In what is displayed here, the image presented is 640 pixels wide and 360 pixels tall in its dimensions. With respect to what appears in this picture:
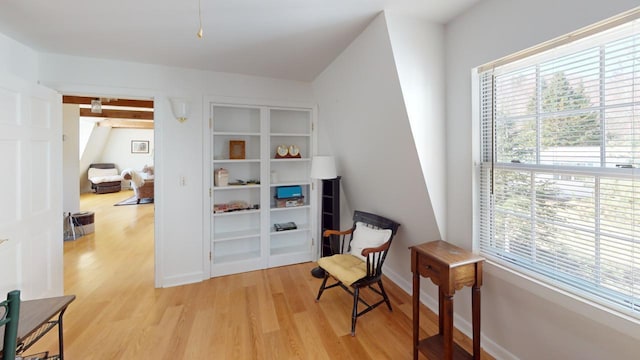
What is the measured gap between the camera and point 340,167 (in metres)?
3.21

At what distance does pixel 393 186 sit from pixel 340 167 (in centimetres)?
97

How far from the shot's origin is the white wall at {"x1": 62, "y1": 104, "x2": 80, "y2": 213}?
4734mm

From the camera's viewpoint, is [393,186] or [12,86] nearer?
[12,86]

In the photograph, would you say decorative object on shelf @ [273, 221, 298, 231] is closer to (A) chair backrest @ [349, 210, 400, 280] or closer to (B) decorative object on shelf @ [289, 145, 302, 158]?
(B) decorative object on shelf @ [289, 145, 302, 158]

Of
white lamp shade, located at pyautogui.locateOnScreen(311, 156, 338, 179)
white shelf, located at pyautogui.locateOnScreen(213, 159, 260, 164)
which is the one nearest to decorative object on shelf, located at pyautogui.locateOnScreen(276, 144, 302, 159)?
white shelf, located at pyautogui.locateOnScreen(213, 159, 260, 164)

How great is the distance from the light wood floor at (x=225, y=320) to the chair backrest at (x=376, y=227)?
40cm

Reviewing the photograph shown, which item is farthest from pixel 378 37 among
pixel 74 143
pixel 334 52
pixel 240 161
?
pixel 74 143

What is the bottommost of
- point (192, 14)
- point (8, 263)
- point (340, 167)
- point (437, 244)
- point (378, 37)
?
point (8, 263)

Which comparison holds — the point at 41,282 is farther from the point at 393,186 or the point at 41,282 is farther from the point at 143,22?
the point at 393,186

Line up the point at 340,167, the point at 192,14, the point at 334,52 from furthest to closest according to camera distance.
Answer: the point at 340,167 < the point at 334,52 < the point at 192,14

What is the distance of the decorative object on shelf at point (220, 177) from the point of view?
322 centimetres

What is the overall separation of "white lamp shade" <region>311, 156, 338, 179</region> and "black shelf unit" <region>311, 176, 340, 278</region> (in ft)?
0.65

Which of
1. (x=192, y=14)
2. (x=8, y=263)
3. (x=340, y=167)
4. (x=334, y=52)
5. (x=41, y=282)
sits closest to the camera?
(x=192, y=14)

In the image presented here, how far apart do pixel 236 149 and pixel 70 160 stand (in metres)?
3.90
